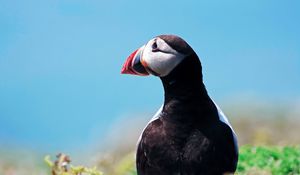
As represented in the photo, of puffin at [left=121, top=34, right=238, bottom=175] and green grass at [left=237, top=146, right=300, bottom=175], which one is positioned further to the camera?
green grass at [left=237, top=146, right=300, bottom=175]

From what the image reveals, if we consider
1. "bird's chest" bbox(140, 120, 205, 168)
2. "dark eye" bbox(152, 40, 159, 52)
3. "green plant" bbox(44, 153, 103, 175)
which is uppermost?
"dark eye" bbox(152, 40, 159, 52)

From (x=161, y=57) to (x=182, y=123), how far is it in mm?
258

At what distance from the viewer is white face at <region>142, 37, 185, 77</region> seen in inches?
102

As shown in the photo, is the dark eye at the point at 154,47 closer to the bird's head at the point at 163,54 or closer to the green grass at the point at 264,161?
the bird's head at the point at 163,54

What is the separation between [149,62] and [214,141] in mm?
378

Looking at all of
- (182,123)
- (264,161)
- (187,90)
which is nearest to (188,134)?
(182,123)

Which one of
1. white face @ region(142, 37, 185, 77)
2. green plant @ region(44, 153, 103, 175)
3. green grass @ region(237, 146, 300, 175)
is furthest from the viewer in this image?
green grass @ region(237, 146, 300, 175)

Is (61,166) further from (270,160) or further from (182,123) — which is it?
(270,160)

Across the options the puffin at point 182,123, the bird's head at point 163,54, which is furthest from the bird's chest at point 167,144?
the bird's head at point 163,54

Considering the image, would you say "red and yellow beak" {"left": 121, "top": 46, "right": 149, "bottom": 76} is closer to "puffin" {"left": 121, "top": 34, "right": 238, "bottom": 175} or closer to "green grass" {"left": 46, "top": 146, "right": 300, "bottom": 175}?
"puffin" {"left": 121, "top": 34, "right": 238, "bottom": 175}

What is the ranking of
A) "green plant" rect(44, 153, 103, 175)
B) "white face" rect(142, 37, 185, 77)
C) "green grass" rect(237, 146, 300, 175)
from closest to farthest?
"white face" rect(142, 37, 185, 77) → "green plant" rect(44, 153, 103, 175) → "green grass" rect(237, 146, 300, 175)

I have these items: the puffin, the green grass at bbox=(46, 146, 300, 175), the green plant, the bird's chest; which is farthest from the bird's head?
the green grass at bbox=(46, 146, 300, 175)

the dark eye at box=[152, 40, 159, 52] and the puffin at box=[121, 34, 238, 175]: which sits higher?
the dark eye at box=[152, 40, 159, 52]

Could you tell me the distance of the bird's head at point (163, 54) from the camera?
102 inches
